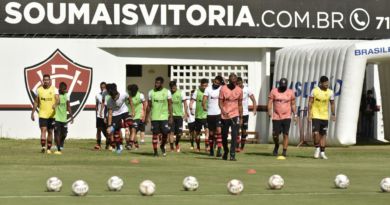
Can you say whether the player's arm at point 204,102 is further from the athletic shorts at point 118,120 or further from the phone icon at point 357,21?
the phone icon at point 357,21

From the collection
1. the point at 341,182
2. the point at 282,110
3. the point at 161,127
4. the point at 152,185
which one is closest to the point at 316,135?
the point at 282,110

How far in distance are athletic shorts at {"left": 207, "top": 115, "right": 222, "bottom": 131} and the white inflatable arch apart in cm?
579

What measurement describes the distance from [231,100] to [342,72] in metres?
7.32

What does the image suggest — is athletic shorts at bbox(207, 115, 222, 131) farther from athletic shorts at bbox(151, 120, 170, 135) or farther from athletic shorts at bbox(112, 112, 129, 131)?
athletic shorts at bbox(112, 112, 129, 131)

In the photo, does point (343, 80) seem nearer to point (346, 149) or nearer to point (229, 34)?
point (346, 149)

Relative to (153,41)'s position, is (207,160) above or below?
below

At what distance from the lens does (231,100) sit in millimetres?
24562

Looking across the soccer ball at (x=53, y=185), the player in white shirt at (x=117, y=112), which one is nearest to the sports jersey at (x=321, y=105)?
the player in white shirt at (x=117, y=112)

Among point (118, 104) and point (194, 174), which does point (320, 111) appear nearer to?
point (118, 104)

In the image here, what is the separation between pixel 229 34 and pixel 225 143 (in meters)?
12.3

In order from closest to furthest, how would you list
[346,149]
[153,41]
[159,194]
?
1. [159,194]
2. [346,149]
3. [153,41]

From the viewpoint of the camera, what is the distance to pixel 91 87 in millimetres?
36375

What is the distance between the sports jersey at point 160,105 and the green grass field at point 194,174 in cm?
92

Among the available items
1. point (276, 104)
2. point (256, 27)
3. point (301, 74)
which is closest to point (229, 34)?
point (256, 27)
